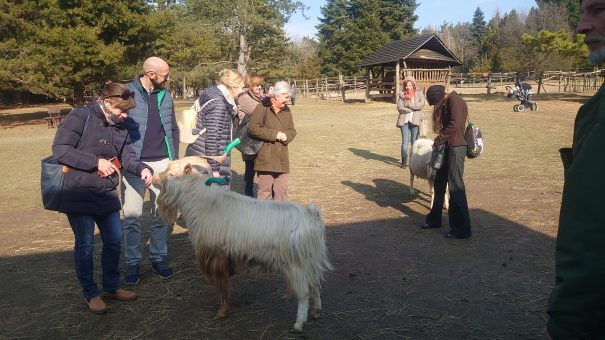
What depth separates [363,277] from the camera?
4324 millimetres

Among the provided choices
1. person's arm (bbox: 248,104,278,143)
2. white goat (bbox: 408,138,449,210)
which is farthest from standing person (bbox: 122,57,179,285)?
white goat (bbox: 408,138,449,210)

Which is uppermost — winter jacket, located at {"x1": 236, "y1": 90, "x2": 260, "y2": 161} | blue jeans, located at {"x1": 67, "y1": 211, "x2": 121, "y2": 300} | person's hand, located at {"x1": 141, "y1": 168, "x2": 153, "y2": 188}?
winter jacket, located at {"x1": 236, "y1": 90, "x2": 260, "y2": 161}

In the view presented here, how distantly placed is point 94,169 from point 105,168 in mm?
121

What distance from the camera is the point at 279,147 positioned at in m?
4.91

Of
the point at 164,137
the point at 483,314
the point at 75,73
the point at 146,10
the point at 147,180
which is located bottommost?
the point at 483,314

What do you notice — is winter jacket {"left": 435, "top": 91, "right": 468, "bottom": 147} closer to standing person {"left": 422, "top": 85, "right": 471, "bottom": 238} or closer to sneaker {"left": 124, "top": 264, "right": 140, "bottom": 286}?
standing person {"left": 422, "top": 85, "right": 471, "bottom": 238}

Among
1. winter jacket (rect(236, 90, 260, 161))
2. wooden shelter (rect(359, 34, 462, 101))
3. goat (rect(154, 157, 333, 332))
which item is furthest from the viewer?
wooden shelter (rect(359, 34, 462, 101))

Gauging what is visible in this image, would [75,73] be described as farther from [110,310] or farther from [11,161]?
[110,310]

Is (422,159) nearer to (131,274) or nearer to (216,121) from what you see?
(216,121)

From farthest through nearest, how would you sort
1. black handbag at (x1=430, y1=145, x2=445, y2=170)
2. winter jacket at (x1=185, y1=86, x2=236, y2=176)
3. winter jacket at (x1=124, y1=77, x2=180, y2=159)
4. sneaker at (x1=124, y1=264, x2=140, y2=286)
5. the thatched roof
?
the thatched roof
black handbag at (x1=430, y1=145, x2=445, y2=170)
winter jacket at (x1=185, y1=86, x2=236, y2=176)
sneaker at (x1=124, y1=264, x2=140, y2=286)
winter jacket at (x1=124, y1=77, x2=180, y2=159)

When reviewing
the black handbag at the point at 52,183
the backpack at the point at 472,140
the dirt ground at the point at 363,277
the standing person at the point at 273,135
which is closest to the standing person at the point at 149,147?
the dirt ground at the point at 363,277

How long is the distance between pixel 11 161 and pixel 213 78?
29319mm

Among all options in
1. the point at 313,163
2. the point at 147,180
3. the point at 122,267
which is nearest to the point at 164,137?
the point at 147,180

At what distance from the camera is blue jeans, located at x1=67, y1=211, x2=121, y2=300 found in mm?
3562
